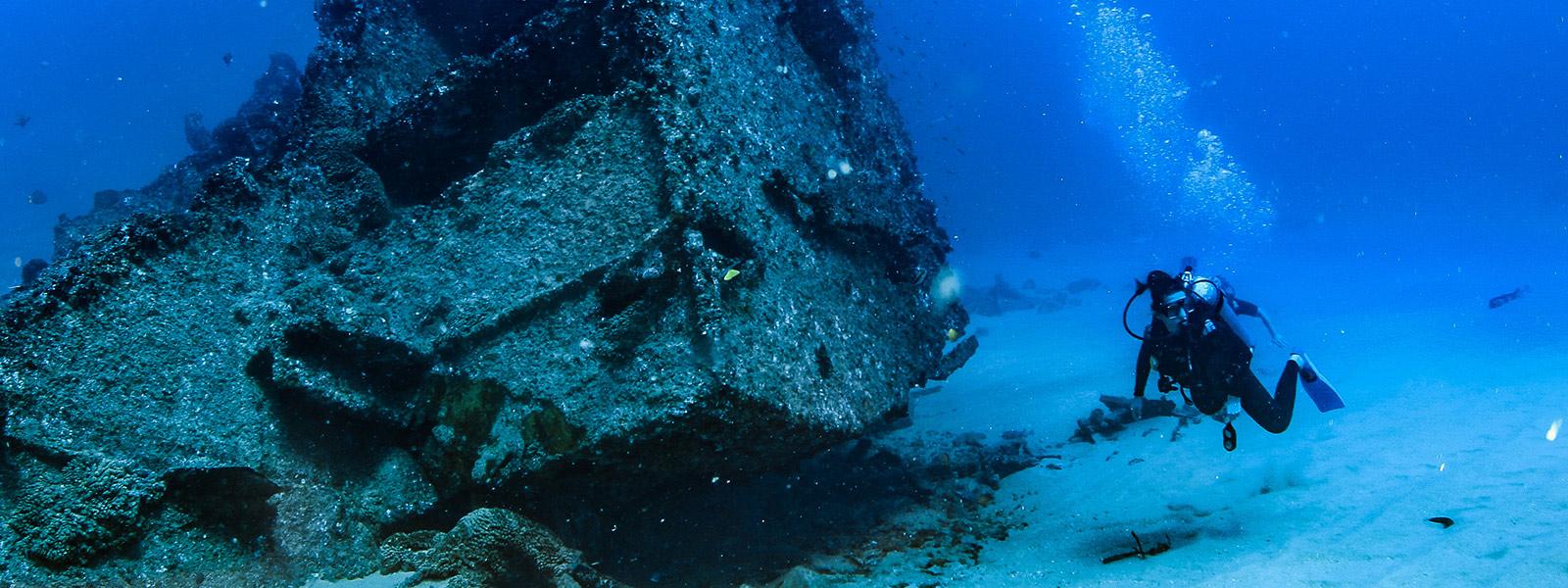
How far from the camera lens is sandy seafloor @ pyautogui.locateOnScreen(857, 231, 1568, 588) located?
3.44 meters

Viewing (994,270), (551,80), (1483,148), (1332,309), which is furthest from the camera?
(1483,148)

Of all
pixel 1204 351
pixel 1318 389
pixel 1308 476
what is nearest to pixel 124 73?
pixel 1204 351

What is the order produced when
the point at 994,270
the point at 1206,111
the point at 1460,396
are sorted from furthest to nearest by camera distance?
the point at 1206,111, the point at 994,270, the point at 1460,396

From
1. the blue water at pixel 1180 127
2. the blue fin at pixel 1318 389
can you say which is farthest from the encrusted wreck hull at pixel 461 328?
the blue water at pixel 1180 127

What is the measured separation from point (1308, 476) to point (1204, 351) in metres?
1.62

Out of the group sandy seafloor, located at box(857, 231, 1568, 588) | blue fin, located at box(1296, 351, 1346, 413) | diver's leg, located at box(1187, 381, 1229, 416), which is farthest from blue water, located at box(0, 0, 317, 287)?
blue fin, located at box(1296, 351, 1346, 413)

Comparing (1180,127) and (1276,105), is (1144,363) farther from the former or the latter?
(1276,105)

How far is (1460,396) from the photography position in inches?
308

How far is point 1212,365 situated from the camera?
466 centimetres

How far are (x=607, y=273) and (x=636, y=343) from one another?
0.47 metres

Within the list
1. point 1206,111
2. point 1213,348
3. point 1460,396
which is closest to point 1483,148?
point 1206,111

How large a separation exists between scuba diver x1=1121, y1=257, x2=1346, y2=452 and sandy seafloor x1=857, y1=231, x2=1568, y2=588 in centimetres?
69

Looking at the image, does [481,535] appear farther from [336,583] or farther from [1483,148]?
[1483,148]

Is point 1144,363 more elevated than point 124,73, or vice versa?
point 124,73
